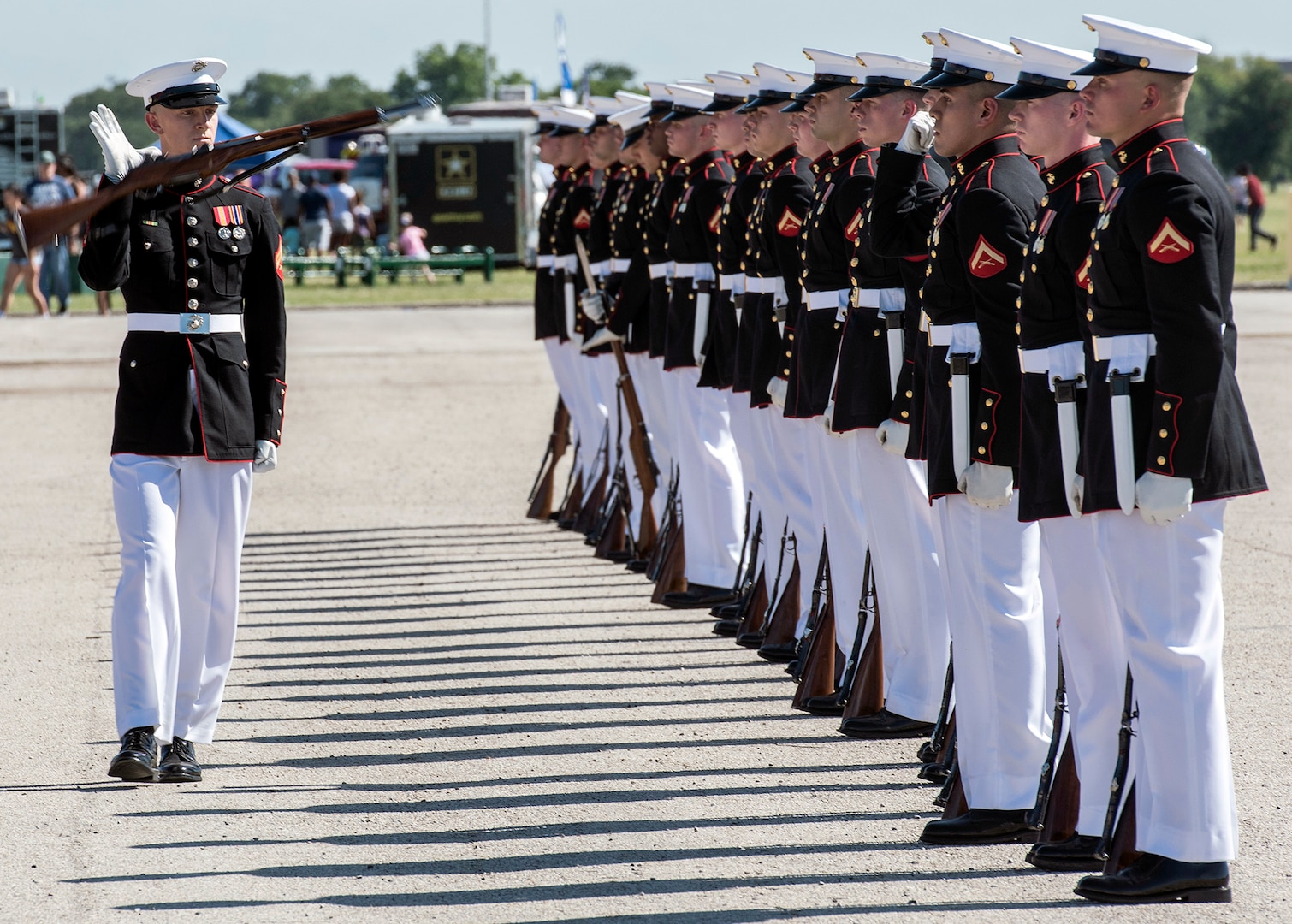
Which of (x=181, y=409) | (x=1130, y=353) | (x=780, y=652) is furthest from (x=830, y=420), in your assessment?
(x=181, y=409)

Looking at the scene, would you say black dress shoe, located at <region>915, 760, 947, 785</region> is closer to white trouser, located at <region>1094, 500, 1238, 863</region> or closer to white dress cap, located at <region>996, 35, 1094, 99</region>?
white trouser, located at <region>1094, 500, 1238, 863</region>

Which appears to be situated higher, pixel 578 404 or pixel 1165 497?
pixel 1165 497

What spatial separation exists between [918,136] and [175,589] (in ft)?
9.03

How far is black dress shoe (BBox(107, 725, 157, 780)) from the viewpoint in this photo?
556 centimetres

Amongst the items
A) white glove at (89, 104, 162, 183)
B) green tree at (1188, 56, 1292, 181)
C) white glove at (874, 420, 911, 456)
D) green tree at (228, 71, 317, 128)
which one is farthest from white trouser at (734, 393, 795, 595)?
green tree at (228, 71, 317, 128)

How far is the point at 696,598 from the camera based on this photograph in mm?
8500

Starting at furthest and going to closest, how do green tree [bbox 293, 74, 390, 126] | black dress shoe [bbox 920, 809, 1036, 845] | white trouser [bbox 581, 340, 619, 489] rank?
1. green tree [bbox 293, 74, 390, 126]
2. white trouser [bbox 581, 340, 619, 489]
3. black dress shoe [bbox 920, 809, 1036, 845]

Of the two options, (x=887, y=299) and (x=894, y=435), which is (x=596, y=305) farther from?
(x=894, y=435)

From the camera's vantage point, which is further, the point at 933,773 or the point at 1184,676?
the point at 933,773

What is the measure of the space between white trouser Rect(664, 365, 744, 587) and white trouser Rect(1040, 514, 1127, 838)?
12.7 feet

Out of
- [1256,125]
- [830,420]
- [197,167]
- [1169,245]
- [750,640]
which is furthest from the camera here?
[1256,125]

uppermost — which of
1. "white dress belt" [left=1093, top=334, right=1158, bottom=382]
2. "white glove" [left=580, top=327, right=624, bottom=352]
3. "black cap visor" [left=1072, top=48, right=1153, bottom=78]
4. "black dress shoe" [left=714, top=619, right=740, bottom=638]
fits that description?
"black cap visor" [left=1072, top=48, right=1153, bottom=78]

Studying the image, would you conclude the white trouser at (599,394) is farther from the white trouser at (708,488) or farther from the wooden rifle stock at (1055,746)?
the wooden rifle stock at (1055,746)

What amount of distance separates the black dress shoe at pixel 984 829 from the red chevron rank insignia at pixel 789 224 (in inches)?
110
